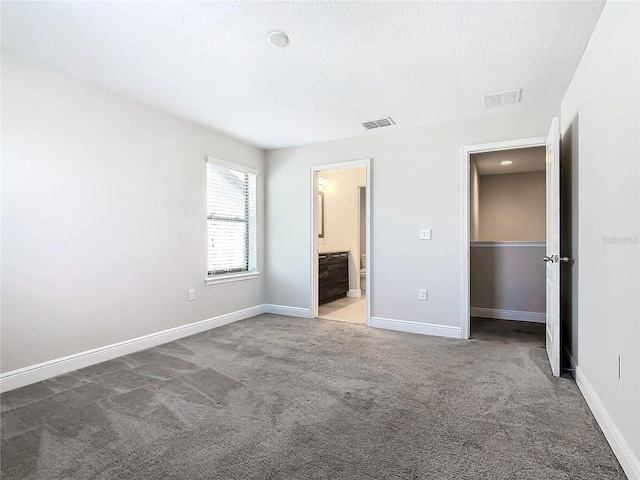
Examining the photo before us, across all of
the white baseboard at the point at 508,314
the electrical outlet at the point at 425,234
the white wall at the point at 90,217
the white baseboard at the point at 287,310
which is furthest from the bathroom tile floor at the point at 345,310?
the white wall at the point at 90,217

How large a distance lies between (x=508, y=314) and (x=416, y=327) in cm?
155

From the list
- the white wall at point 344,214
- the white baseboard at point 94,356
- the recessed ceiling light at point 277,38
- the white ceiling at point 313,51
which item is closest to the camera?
the white ceiling at point 313,51

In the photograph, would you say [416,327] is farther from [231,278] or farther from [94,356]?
[94,356]

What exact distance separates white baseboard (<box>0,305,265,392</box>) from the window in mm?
571

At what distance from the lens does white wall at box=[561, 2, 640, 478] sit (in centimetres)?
153

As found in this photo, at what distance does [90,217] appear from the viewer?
9.59 ft

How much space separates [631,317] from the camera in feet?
5.09

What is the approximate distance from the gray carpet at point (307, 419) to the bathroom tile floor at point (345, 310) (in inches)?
56.2

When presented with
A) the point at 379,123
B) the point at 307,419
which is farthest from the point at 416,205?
the point at 307,419

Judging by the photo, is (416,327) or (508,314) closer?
(416,327)

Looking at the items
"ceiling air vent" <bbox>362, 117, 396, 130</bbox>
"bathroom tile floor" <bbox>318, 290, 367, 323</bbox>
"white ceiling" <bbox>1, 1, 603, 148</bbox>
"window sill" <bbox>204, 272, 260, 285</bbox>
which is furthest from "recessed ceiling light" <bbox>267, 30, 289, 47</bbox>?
"bathroom tile floor" <bbox>318, 290, 367, 323</bbox>

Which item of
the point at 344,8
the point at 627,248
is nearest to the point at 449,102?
the point at 344,8

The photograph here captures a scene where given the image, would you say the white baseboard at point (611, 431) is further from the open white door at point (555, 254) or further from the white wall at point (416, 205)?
the white wall at point (416, 205)

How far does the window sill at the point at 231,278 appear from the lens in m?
4.13
